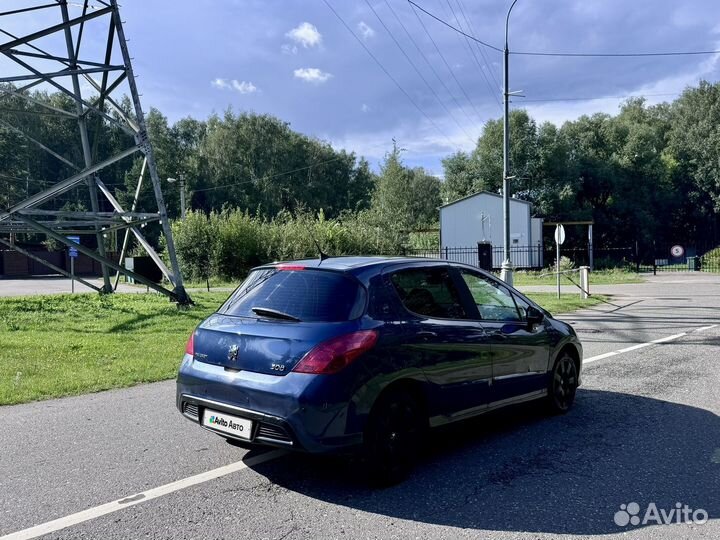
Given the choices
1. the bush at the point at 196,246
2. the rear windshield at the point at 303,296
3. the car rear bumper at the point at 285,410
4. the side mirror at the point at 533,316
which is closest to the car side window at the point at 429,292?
the rear windshield at the point at 303,296

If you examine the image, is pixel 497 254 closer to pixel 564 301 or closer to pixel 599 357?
pixel 564 301

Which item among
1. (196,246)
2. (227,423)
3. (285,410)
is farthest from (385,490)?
(196,246)

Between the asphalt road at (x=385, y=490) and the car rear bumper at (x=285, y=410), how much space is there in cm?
40

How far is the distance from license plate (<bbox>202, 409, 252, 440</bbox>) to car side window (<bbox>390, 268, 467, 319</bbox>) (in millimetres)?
1455

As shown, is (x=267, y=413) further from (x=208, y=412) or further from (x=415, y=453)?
(x=415, y=453)

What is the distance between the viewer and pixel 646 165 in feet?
172

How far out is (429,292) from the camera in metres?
4.75

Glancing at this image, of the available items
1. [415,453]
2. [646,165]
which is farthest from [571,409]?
[646,165]

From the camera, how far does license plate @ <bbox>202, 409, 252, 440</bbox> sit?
158 inches

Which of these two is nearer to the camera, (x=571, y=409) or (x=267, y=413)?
(x=267, y=413)

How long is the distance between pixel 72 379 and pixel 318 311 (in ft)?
15.9

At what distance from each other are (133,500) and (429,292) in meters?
2.63

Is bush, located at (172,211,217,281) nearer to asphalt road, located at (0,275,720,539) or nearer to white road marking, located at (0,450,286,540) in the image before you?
asphalt road, located at (0,275,720,539)

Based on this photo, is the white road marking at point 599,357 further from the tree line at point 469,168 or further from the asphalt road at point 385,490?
the tree line at point 469,168
